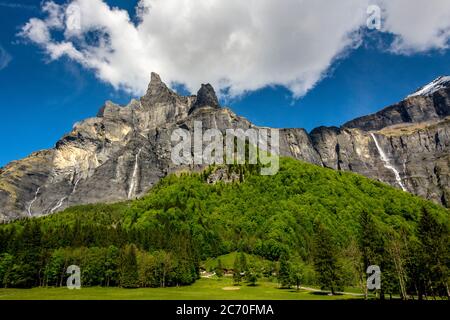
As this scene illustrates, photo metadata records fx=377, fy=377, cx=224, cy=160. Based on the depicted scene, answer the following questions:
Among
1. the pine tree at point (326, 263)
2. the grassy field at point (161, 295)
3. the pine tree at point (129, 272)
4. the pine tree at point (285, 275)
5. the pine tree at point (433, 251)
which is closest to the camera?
the pine tree at point (433, 251)

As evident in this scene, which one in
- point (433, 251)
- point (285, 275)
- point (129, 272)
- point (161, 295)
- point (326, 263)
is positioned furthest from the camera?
point (285, 275)

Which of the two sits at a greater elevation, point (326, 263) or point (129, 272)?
point (326, 263)

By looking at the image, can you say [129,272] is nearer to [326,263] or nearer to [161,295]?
[161,295]

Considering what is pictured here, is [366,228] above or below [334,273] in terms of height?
above

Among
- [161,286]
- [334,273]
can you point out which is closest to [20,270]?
[161,286]

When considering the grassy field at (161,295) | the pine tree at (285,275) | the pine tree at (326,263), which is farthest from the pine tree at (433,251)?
the pine tree at (285,275)

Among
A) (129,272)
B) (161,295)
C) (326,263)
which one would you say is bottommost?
(161,295)

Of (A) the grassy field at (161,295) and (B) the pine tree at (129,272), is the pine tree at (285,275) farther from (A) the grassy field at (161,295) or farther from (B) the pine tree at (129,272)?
(B) the pine tree at (129,272)

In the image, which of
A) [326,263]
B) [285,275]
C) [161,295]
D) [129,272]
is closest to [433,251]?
[326,263]

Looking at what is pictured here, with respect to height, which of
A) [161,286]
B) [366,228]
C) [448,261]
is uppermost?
[366,228]
